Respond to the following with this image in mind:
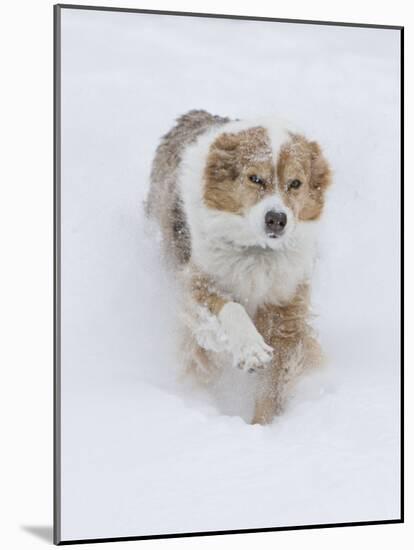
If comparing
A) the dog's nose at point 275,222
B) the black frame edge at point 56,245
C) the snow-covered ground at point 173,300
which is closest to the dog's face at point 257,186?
the dog's nose at point 275,222

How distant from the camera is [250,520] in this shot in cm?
370

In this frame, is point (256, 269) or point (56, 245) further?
point (256, 269)

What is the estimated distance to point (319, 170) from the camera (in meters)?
3.72

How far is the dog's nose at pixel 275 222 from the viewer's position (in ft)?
11.6

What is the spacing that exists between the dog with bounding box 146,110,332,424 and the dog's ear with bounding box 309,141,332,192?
0.01 meters

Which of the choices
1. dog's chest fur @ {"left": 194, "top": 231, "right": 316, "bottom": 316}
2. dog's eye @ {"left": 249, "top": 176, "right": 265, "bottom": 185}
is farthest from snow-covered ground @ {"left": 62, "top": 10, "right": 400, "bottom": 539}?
dog's eye @ {"left": 249, "top": 176, "right": 265, "bottom": 185}

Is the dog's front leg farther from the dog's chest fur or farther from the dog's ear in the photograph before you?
the dog's ear

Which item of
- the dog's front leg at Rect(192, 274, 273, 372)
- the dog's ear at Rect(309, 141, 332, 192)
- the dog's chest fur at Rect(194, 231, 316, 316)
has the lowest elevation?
the dog's front leg at Rect(192, 274, 273, 372)

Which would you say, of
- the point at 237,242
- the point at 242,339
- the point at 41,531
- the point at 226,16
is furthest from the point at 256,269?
the point at 41,531

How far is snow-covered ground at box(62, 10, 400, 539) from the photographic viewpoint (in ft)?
11.5

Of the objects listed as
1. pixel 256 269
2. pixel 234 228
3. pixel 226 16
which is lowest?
pixel 256 269

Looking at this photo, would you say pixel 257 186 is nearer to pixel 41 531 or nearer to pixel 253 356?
pixel 253 356

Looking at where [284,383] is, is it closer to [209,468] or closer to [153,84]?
[209,468]

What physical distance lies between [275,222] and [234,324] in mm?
359
